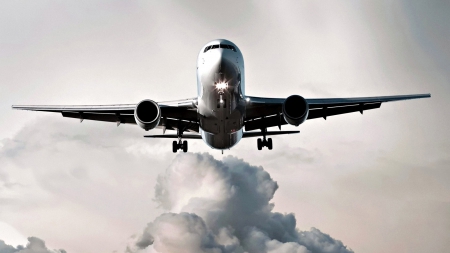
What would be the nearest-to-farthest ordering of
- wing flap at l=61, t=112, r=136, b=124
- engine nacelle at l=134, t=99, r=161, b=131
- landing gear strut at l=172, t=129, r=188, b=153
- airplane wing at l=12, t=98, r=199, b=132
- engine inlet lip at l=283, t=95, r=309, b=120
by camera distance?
engine inlet lip at l=283, t=95, r=309, b=120
engine nacelle at l=134, t=99, r=161, b=131
airplane wing at l=12, t=98, r=199, b=132
wing flap at l=61, t=112, r=136, b=124
landing gear strut at l=172, t=129, r=188, b=153

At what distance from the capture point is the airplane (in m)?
25.4

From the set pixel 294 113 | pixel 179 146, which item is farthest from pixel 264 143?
pixel 294 113

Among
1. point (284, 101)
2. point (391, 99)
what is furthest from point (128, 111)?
point (391, 99)

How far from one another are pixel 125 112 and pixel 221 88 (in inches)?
310

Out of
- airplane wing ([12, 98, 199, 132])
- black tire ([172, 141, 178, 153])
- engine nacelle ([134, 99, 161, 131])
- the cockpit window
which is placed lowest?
engine nacelle ([134, 99, 161, 131])

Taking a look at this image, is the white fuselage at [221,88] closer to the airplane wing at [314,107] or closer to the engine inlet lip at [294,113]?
the airplane wing at [314,107]

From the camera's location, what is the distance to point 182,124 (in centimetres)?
3266

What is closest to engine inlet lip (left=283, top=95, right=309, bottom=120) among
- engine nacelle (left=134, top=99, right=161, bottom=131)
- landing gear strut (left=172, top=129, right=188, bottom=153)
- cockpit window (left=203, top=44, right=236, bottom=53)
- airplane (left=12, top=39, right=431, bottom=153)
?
airplane (left=12, top=39, right=431, bottom=153)

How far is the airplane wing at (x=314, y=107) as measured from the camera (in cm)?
2908

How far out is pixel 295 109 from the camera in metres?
27.3

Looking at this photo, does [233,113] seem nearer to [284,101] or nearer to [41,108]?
[284,101]

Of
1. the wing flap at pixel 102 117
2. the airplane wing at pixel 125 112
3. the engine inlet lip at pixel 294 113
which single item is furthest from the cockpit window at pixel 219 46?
the wing flap at pixel 102 117

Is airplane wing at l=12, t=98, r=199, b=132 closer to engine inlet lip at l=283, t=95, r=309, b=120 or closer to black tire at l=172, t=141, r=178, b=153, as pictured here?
black tire at l=172, t=141, r=178, b=153

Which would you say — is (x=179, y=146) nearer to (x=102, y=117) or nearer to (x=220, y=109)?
(x=102, y=117)
